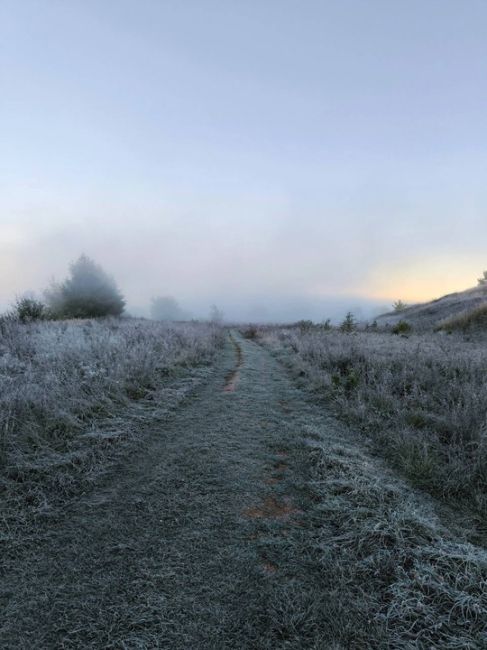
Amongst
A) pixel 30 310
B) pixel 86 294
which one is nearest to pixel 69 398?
pixel 30 310

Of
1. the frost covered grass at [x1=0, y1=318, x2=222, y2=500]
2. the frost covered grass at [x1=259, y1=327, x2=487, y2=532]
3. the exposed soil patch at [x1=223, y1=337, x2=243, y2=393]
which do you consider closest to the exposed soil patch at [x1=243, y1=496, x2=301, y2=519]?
the frost covered grass at [x1=259, y1=327, x2=487, y2=532]

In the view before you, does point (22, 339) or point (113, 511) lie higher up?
point (22, 339)

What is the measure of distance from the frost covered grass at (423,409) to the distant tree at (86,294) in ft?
116

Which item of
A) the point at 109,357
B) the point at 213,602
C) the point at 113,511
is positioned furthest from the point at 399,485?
the point at 109,357

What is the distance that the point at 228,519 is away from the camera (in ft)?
10.7

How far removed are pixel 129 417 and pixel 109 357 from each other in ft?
10.8

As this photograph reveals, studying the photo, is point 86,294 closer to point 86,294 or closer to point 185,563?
point 86,294

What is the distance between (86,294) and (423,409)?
40723mm

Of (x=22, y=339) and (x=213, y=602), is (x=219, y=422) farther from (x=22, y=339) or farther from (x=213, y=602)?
A: (x=22, y=339)

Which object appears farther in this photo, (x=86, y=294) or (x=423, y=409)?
(x=86, y=294)

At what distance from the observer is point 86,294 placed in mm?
39562

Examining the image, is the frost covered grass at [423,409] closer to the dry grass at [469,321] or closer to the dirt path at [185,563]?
the dirt path at [185,563]

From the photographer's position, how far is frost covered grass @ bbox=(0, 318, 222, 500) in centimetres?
413

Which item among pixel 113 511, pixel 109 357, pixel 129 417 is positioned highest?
pixel 109 357
